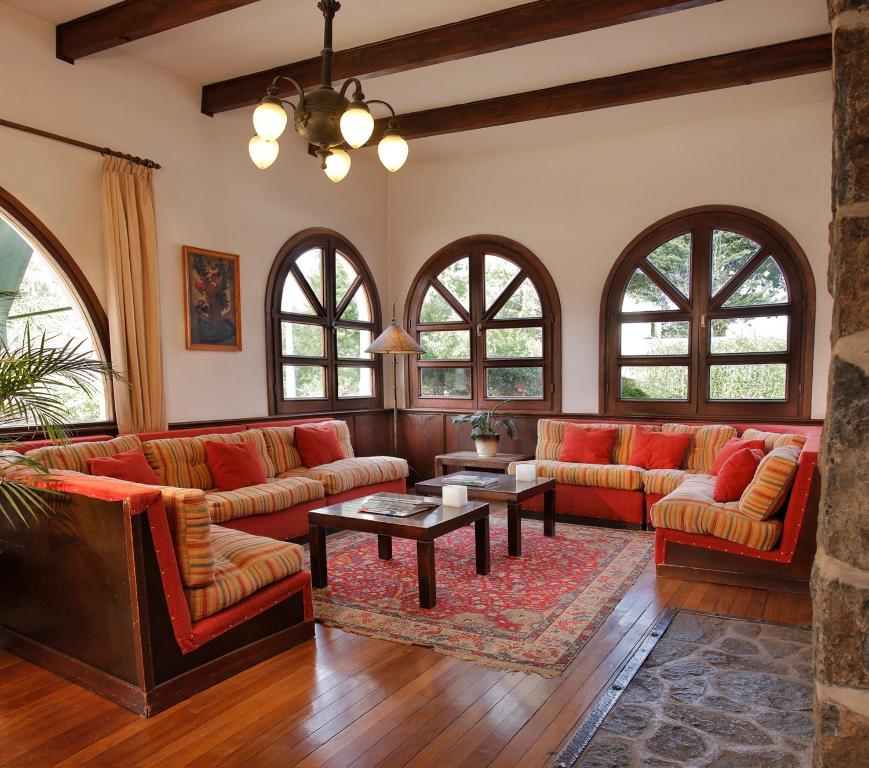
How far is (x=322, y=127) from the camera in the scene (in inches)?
115

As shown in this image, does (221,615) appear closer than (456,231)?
Yes

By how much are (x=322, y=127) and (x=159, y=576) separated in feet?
6.71

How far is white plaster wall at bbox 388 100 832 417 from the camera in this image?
524 centimetres

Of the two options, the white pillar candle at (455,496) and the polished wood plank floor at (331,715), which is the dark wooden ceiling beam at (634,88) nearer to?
the white pillar candle at (455,496)

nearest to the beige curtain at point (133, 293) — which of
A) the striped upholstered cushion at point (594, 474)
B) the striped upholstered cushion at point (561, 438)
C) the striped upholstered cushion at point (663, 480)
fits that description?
the striped upholstered cushion at point (594, 474)

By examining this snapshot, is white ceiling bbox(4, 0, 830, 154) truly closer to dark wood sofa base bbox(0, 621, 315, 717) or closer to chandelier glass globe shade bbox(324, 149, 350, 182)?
chandelier glass globe shade bbox(324, 149, 350, 182)

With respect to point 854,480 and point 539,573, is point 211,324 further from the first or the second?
point 854,480

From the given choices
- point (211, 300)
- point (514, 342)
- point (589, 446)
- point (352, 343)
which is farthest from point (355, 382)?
point (589, 446)

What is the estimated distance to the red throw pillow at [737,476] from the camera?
3889 mm

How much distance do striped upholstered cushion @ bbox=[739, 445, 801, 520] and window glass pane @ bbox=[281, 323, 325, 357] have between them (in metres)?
4.02

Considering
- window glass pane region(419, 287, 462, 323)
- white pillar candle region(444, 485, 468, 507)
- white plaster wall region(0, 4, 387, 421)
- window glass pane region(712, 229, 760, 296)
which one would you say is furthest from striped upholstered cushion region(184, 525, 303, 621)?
window glass pane region(712, 229, 760, 296)

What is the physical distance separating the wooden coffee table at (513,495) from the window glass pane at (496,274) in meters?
2.52

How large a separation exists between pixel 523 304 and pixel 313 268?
2.14 meters

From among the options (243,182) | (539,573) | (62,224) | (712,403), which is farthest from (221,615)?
(712,403)
